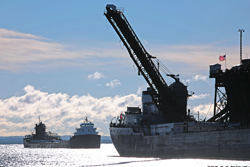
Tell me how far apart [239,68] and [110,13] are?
25.0 metres

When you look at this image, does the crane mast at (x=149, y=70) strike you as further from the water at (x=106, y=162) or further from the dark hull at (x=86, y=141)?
the dark hull at (x=86, y=141)

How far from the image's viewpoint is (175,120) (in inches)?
3253

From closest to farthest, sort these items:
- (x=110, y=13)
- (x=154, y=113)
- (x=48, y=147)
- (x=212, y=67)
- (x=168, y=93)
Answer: (x=110, y=13)
(x=168, y=93)
(x=212, y=67)
(x=154, y=113)
(x=48, y=147)

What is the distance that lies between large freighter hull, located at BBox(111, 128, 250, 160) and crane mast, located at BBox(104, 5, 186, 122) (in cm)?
615

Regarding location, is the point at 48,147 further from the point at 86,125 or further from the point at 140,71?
the point at 140,71

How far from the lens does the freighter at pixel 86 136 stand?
16450 cm

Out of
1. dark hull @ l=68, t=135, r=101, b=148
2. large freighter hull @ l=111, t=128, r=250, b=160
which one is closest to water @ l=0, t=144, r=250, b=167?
large freighter hull @ l=111, t=128, r=250, b=160

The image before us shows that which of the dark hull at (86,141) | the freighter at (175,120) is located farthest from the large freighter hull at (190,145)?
the dark hull at (86,141)

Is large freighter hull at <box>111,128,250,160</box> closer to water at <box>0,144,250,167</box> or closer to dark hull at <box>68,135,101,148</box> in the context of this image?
water at <box>0,144,250,167</box>

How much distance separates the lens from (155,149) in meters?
79.9

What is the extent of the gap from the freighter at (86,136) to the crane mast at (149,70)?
83632 millimetres

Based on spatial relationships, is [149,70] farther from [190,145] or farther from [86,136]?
[86,136]

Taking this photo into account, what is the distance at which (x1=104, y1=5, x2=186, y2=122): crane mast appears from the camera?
7431 centimetres

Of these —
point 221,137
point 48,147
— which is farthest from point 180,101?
point 48,147
